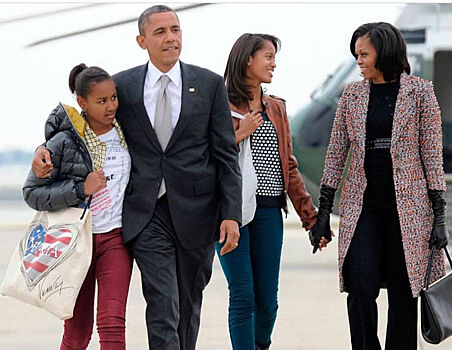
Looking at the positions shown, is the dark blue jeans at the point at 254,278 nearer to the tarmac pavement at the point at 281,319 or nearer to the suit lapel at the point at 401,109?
the suit lapel at the point at 401,109

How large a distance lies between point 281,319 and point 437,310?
7.83 feet

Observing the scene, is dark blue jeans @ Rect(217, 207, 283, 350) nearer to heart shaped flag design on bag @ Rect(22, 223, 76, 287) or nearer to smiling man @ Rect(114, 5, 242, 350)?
smiling man @ Rect(114, 5, 242, 350)

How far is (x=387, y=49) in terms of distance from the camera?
377 cm

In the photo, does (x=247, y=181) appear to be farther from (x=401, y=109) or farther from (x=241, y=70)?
→ (x=401, y=109)

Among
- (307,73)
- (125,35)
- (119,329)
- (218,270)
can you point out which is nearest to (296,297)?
(218,270)

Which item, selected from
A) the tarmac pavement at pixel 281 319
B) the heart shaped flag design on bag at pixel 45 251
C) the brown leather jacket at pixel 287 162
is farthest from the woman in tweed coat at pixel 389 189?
the tarmac pavement at pixel 281 319

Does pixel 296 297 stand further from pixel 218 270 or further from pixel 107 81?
pixel 107 81

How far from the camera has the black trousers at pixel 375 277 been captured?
3785 millimetres

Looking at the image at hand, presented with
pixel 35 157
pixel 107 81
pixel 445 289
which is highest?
pixel 107 81

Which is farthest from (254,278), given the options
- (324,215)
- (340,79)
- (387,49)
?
(340,79)

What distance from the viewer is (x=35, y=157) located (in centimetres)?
345

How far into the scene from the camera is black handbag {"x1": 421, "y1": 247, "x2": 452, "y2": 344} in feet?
12.2

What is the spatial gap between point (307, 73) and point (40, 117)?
19.8ft

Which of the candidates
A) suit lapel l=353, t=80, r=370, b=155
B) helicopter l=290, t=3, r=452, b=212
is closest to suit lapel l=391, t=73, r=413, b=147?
suit lapel l=353, t=80, r=370, b=155
